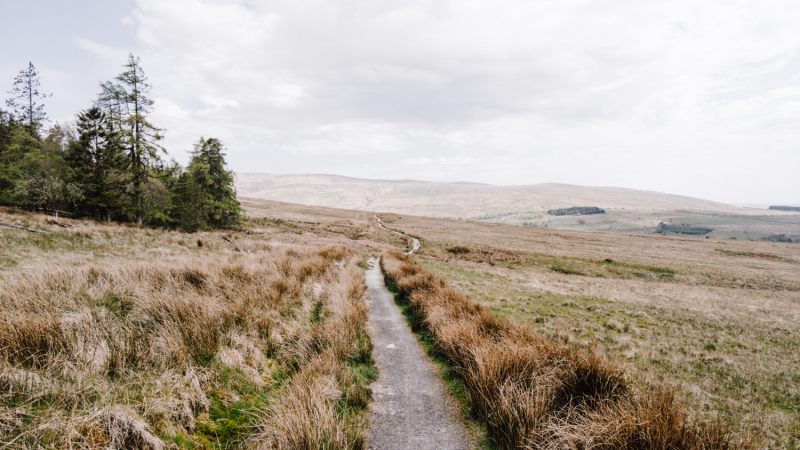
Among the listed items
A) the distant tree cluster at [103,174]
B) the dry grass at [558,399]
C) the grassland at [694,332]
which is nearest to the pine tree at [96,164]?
the distant tree cluster at [103,174]

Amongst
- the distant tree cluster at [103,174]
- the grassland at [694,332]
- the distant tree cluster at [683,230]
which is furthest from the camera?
the distant tree cluster at [683,230]

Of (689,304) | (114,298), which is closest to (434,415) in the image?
(114,298)

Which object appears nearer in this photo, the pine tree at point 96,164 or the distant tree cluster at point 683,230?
the pine tree at point 96,164

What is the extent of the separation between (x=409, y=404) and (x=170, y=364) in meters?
4.00

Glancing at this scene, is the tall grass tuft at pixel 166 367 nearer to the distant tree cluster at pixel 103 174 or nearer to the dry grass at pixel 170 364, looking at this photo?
the dry grass at pixel 170 364

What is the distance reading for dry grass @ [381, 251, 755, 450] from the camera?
11.1 feet

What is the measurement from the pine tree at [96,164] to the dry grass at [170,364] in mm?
27056

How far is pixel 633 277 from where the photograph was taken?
31.7 meters

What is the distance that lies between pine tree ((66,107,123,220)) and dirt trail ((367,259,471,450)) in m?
34.7

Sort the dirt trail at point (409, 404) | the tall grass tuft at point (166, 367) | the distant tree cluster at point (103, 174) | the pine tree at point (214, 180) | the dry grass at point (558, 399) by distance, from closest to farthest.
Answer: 1. the tall grass tuft at point (166, 367)
2. the dry grass at point (558, 399)
3. the dirt trail at point (409, 404)
4. the distant tree cluster at point (103, 174)
5. the pine tree at point (214, 180)

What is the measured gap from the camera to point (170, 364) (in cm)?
457

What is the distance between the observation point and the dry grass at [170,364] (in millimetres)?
3199

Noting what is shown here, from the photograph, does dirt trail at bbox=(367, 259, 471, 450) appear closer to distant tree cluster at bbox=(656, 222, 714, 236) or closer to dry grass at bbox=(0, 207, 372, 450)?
dry grass at bbox=(0, 207, 372, 450)

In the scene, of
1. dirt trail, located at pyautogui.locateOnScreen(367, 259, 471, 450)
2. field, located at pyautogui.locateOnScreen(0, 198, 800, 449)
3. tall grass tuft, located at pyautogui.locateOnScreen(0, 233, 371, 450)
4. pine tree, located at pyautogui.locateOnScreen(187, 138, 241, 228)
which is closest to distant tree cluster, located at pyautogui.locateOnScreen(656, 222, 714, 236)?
field, located at pyautogui.locateOnScreen(0, 198, 800, 449)
